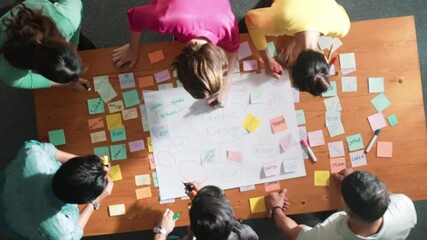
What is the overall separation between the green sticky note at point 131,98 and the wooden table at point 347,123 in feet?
0.16

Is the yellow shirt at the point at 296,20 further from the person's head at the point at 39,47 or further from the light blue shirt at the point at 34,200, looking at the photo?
the light blue shirt at the point at 34,200

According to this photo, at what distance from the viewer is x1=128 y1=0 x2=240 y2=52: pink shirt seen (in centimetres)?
149

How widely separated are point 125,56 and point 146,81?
14 centimetres

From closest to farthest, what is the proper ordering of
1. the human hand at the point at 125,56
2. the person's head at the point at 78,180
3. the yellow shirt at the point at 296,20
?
the person's head at the point at 78,180, the yellow shirt at the point at 296,20, the human hand at the point at 125,56

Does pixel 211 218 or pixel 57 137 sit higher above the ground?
pixel 57 137

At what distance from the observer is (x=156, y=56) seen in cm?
166

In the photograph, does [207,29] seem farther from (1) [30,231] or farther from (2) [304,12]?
(1) [30,231]

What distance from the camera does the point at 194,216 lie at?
1.34 metres

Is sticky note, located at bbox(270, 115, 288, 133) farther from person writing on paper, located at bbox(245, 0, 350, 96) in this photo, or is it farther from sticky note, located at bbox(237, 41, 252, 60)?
sticky note, located at bbox(237, 41, 252, 60)

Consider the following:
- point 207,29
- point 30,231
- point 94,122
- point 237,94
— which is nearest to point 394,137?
point 237,94

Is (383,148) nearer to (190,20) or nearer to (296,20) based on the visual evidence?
(296,20)

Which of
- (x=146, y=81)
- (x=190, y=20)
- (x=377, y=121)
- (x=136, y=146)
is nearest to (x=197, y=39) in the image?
(x=190, y=20)

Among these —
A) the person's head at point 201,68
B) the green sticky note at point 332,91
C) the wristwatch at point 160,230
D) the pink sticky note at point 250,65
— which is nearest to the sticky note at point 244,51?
the pink sticky note at point 250,65

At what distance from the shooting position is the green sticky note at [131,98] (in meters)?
1.65
